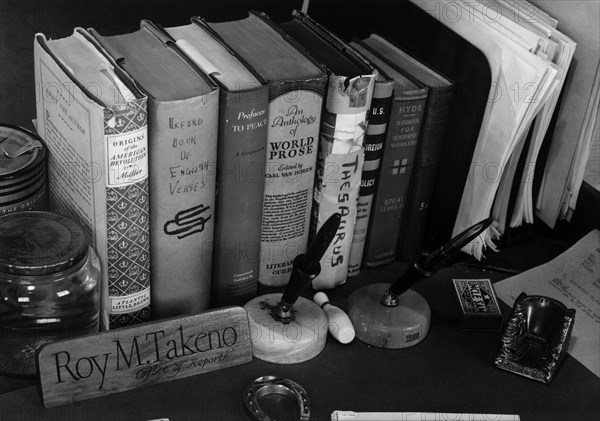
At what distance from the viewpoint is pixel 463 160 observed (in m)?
1.20

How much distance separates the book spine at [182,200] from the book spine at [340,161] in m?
0.15

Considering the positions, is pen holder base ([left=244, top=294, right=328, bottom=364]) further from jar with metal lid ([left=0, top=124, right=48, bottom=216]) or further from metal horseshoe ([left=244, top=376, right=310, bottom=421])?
jar with metal lid ([left=0, top=124, right=48, bottom=216])

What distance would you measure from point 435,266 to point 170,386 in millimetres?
331

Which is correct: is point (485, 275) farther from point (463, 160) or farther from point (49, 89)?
point (49, 89)

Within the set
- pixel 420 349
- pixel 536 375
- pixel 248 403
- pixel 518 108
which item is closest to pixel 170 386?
pixel 248 403

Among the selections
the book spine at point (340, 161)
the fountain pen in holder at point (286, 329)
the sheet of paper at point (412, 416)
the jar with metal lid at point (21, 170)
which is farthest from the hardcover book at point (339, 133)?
the jar with metal lid at point (21, 170)

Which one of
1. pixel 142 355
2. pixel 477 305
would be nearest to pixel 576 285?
pixel 477 305

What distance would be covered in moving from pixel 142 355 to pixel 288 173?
272 mm

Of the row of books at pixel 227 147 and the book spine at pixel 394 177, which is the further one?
the book spine at pixel 394 177

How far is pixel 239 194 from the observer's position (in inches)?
41.3

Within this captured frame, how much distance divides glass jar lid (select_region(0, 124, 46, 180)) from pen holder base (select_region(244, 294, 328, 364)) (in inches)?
11.6

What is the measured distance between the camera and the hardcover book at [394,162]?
112cm

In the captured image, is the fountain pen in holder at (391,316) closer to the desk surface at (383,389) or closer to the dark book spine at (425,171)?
the desk surface at (383,389)

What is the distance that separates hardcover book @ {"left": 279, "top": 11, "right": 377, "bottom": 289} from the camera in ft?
3.46
